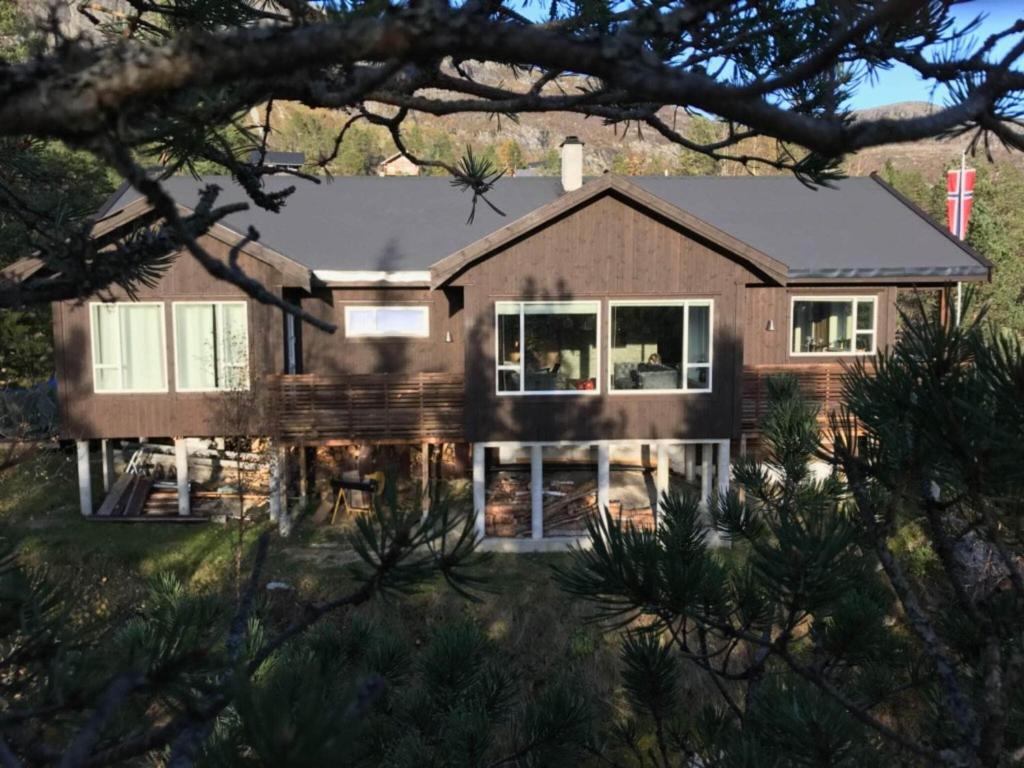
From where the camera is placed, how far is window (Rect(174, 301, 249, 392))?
14.2 metres

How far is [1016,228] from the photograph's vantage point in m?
33.6

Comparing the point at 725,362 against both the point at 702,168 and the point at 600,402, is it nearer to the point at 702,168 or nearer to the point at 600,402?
the point at 600,402

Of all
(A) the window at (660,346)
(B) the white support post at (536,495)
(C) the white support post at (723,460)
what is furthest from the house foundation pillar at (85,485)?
(C) the white support post at (723,460)

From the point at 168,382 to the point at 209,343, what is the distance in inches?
40.4

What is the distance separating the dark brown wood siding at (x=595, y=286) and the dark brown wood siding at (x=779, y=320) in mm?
1856

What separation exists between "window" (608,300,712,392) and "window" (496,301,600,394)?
17.7 inches

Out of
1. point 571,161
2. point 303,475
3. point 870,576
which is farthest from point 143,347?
point 870,576

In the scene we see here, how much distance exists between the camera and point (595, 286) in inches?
549

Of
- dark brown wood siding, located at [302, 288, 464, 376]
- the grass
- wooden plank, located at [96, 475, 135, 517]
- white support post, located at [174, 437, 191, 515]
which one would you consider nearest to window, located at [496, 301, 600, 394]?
dark brown wood siding, located at [302, 288, 464, 376]

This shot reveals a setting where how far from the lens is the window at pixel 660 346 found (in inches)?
551

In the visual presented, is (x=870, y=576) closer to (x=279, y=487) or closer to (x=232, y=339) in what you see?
(x=279, y=487)

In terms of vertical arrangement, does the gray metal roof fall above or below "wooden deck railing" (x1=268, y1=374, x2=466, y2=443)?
above

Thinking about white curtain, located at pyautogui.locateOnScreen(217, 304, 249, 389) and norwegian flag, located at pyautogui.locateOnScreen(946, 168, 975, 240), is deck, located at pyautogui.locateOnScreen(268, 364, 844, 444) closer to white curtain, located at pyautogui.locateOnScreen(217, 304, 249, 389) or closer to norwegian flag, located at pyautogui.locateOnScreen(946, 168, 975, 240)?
white curtain, located at pyautogui.locateOnScreen(217, 304, 249, 389)

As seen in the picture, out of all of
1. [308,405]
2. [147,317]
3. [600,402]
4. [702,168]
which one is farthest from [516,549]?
[702,168]
